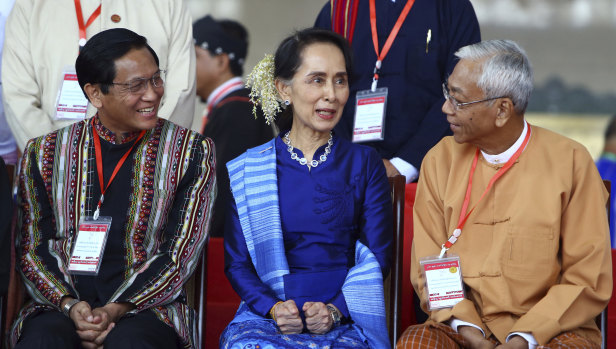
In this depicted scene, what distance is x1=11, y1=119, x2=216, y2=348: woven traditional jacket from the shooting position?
9.94ft

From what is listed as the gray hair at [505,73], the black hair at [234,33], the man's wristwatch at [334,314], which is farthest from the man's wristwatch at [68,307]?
the black hair at [234,33]

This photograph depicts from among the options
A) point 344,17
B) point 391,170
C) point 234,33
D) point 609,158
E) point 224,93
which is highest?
point 234,33

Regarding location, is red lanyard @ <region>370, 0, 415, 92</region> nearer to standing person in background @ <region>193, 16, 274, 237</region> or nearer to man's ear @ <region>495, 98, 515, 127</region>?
man's ear @ <region>495, 98, 515, 127</region>

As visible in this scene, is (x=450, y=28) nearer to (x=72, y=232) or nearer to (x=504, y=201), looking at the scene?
(x=504, y=201)

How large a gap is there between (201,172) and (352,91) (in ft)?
3.22

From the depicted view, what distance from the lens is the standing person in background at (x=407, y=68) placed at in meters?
3.77

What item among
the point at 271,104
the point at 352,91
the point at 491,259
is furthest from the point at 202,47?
the point at 491,259

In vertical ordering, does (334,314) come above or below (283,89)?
below

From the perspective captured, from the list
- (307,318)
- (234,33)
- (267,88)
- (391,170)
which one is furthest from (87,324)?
(234,33)

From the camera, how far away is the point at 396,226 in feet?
10.8

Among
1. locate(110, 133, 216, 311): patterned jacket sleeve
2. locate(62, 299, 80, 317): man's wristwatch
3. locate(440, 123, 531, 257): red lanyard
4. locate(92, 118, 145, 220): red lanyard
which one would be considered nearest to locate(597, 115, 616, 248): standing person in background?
locate(440, 123, 531, 257): red lanyard

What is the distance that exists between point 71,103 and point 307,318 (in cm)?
156

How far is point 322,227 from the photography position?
10.1ft

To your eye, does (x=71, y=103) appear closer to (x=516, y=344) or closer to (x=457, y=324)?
(x=457, y=324)
